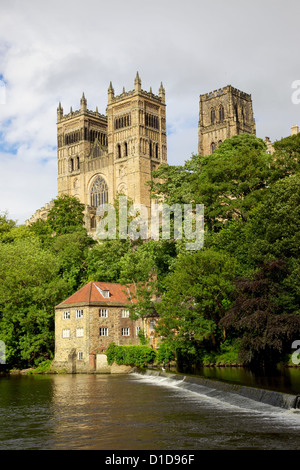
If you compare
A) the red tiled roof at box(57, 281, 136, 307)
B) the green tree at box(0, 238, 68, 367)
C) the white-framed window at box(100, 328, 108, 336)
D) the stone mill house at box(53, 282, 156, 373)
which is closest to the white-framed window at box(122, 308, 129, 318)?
the stone mill house at box(53, 282, 156, 373)

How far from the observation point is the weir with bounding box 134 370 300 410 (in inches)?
846

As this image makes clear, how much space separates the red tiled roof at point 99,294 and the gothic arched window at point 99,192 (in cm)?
6868

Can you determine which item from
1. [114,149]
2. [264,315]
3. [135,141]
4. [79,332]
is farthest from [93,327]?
[114,149]

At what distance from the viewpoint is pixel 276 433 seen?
17078 millimetres

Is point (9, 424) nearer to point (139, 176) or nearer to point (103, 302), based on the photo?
point (103, 302)

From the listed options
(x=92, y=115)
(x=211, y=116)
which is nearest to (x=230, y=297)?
(x=211, y=116)

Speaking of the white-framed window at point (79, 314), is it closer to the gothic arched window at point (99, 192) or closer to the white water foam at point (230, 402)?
the white water foam at point (230, 402)

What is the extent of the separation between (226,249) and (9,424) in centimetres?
2716

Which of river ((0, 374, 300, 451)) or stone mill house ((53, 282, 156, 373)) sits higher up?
stone mill house ((53, 282, 156, 373))

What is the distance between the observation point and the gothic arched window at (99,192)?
122469mm

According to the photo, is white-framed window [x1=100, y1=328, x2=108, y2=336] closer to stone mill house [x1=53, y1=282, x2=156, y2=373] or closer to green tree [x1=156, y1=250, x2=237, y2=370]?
stone mill house [x1=53, y1=282, x2=156, y2=373]

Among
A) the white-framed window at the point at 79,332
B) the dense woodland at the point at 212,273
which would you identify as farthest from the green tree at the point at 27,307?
the white-framed window at the point at 79,332

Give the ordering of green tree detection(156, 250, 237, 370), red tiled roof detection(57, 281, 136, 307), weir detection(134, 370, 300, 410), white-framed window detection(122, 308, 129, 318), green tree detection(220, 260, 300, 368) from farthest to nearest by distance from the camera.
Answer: white-framed window detection(122, 308, 129, 318) → red tiled roof detection(57, 281, 136, 307) → green tree detection(156, 250, 237, 370) → green tree detection(220, 260, 300, 368) → weir detection(134, 370, 300, 410)

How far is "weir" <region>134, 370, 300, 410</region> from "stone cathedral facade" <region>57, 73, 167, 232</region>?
75530 mm
